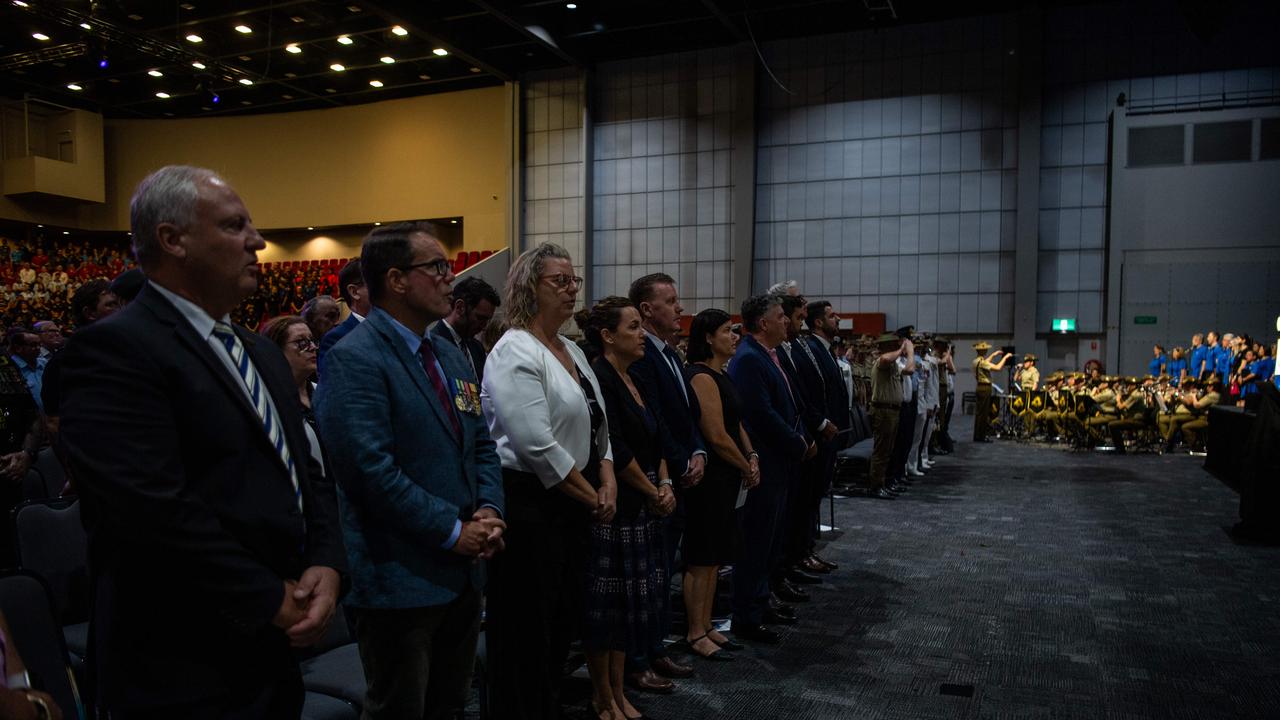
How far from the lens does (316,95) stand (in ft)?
60.4

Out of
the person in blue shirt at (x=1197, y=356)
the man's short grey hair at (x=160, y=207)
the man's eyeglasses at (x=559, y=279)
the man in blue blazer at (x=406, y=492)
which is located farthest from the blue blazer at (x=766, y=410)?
the person in blue shirt at (x=1197, y=356)

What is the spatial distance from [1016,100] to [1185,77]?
2809mm

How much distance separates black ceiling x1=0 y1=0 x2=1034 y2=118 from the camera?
545 inches

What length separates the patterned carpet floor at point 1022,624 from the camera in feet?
10.5

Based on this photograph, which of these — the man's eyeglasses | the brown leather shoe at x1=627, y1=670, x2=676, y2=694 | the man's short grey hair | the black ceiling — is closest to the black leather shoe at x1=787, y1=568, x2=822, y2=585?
the brown leather shoe at x1=627, y1=670, x2=676, y2=694

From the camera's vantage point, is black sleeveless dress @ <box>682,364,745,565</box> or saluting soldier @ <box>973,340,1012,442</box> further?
saluting soldier @ <box>973,340,1012,442</box>

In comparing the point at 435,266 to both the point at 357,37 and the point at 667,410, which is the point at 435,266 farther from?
the point at 357,37

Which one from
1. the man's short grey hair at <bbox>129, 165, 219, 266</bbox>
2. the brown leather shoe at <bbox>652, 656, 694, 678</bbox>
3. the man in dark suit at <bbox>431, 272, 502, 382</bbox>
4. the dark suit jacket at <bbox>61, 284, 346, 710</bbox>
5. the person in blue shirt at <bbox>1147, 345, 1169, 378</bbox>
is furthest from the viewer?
the person in blue shirt at <bbox>1147, 345, 1169, 378</bbox>

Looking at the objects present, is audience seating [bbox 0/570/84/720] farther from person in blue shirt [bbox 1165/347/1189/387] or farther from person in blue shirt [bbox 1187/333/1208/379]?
person in blue shirt [bbox 1187/333/1208/379]

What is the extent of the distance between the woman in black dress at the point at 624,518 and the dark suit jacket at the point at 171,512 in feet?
4.89

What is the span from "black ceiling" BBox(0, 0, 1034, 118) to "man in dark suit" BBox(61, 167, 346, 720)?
43.9ft

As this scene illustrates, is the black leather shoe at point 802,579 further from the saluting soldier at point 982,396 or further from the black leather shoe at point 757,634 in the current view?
the saluting soldier at point 982,396

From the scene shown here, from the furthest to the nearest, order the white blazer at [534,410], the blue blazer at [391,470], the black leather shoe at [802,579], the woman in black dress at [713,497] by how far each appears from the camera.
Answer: the black leather shoe at [802,579]
the woman in black dress at [713,497]
the white blazer at [534,410]
the blue blazer at [391,470]

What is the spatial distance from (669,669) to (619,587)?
741mm
